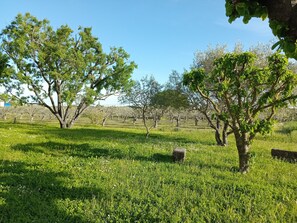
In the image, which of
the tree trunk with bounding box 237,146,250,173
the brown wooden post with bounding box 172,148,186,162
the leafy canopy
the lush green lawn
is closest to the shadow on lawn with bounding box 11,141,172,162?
the brown wooden post with bounding box 172,148,186,162

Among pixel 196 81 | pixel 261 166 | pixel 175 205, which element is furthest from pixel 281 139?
pixel 175 205

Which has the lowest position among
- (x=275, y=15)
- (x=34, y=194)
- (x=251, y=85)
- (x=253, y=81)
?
(x=34, y=194)

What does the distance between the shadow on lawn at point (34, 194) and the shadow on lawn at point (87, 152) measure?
4.22 m

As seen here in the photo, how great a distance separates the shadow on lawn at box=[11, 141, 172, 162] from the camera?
16.3 meters

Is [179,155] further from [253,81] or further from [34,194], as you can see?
[34,194]

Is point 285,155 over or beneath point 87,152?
over

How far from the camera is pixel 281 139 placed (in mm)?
36719

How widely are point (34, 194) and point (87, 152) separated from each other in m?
8.06

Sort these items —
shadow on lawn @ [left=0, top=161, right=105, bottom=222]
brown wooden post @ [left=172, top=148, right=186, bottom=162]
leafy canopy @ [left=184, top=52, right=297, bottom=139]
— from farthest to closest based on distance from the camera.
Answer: brown wooden post @ [left=172, top=148, right=186, bottom=162]
leafy canopy @ [left=184, top=52, right=297, bottom=139]
shadow on lawn @ [left=0, top=161, right=105, bottom=222]

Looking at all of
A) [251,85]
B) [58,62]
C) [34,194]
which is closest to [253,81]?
[251,85]

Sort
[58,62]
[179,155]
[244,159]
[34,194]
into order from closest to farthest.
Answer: [34,194]
[244,159]
[179,155]
[58,62]

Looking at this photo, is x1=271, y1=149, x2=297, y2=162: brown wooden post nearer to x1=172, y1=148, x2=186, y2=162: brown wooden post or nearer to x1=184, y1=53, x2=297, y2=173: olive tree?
x1=184, y1=53, x2=297, y2=173: olive tree

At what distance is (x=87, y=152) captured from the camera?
17.3m

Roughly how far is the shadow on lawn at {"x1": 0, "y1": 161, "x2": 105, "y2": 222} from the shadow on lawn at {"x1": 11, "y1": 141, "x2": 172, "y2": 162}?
4222 mm
